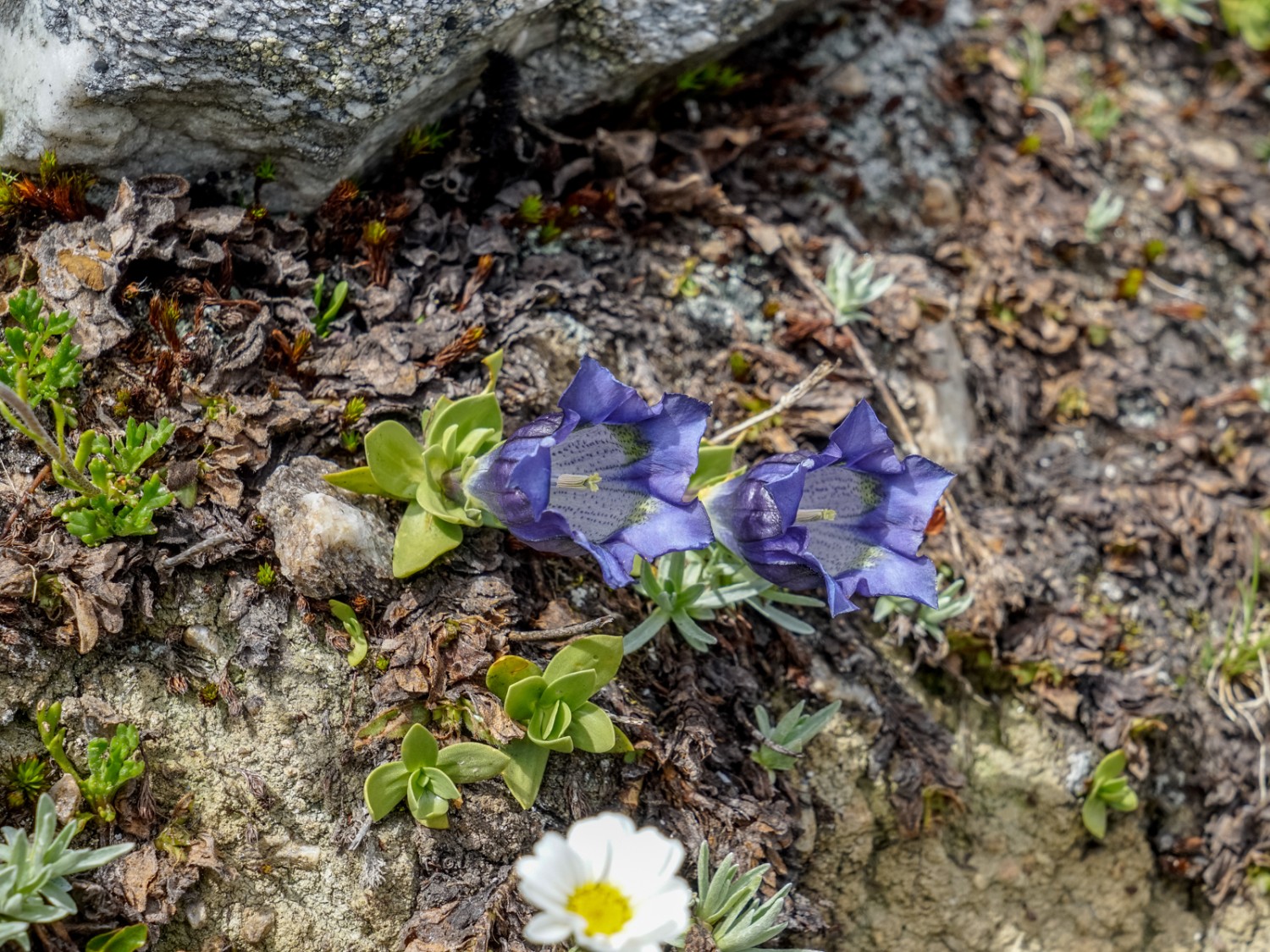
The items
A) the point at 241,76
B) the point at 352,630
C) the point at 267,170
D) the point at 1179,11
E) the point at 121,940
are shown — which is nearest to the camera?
the point at 121,940

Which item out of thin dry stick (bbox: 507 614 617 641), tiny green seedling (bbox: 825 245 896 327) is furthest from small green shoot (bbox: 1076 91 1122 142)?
thin dry stick (bbox: 507 614 617 641)

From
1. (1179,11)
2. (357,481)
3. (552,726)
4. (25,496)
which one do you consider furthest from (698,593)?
(1179,11)

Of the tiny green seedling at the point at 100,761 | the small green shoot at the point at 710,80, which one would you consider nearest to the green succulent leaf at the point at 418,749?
the tiny green seedling at the point at 100,761

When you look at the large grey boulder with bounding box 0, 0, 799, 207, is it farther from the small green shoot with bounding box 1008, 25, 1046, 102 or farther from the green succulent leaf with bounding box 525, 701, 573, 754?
the small green shoot with bounding box 1008, 25, 1046, 102

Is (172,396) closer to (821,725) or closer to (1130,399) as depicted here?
(821,725)

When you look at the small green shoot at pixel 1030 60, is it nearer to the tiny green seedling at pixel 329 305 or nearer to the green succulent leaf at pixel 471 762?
the tiny green seedling at pixel 329 305

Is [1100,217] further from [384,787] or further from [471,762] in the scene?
[384,787]
